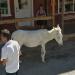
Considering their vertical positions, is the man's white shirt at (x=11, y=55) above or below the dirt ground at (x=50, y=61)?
above

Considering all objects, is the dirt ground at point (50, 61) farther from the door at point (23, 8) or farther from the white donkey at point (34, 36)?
the door at point (23, 8)

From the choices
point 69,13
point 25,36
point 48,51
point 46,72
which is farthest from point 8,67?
point 69,13

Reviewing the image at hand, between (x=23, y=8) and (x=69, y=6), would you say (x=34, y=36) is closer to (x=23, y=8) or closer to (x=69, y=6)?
(x=23, y=8)

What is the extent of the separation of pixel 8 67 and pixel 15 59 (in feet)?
0.77

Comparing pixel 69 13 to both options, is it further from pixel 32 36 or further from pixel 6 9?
pixel 32 36

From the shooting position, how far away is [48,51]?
42.9 feet

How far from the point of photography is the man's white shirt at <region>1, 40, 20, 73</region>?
649 centimetres

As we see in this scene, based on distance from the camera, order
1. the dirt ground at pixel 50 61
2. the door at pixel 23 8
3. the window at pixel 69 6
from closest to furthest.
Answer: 1. the dirt ground at pixel 50 61
2. the door at pixel 23 8
3. the window at pixel 69 6

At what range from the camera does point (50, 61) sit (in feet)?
37.8

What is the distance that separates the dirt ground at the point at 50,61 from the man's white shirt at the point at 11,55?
11.1 ft

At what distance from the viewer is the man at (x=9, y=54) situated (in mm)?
6492

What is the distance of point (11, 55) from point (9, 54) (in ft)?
0.22

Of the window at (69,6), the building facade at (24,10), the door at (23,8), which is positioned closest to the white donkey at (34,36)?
the building facade at (24,10)

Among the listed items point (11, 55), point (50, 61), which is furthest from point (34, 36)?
point (11, 55)
